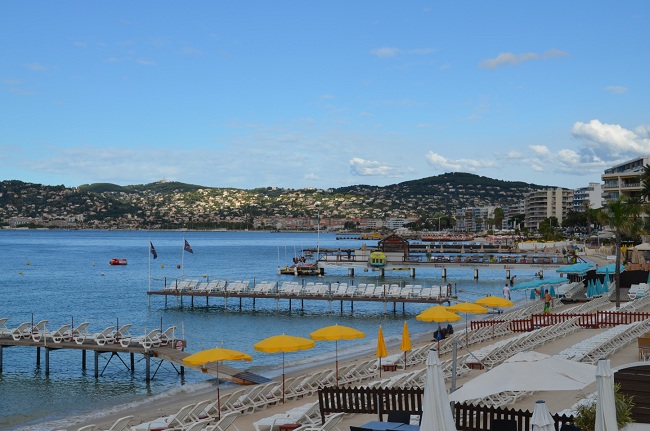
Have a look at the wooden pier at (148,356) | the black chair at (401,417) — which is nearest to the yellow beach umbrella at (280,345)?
the wooden pier at (148,356)

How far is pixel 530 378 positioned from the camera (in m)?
10.2

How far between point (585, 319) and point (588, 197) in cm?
15594

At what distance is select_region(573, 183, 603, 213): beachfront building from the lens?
6266 inches

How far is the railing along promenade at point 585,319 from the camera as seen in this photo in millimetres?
28984

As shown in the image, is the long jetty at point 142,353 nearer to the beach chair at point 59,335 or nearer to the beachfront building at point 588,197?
the beach chair at point 59,335

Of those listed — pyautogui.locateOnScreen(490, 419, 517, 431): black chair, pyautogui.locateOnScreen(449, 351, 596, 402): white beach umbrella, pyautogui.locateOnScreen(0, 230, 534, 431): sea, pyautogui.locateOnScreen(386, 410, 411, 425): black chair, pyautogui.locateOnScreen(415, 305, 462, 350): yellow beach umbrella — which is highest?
pyautogui.locateOnScreen(449, 351, 596, 402): white beach umbrella

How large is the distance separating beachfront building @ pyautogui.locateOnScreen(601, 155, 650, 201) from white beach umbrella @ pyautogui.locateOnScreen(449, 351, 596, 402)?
8488 cm

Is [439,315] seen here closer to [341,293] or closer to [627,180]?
[341,293]

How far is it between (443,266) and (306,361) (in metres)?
48.3

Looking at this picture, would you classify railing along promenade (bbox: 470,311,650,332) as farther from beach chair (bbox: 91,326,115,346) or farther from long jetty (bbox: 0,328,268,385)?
beach chair (bbox: 91,326,115,346)

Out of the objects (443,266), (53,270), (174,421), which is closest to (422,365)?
(174,421)

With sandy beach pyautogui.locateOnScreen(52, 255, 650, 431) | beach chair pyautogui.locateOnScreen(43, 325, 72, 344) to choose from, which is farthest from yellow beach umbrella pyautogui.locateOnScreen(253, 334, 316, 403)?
beach chair pyautogui.locateOnScreen(43, 325, 72, 344)

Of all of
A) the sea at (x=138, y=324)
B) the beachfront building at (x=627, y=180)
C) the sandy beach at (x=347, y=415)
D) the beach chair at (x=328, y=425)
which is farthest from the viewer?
the beachfront building at (x=627, y=180)

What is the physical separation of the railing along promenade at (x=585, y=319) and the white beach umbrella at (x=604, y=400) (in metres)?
21.7
